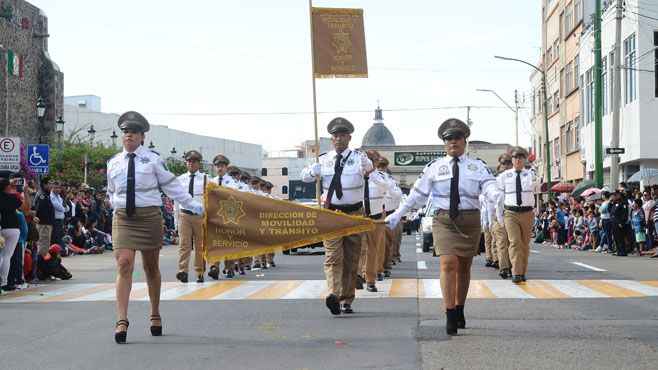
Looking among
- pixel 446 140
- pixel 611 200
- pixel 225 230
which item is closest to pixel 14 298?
pixel 225 230

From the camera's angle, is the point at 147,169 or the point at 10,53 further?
the point at 10,53

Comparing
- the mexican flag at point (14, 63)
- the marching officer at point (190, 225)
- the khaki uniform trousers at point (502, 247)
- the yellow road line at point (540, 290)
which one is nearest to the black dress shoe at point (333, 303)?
the yellow road line at point (540, 290)

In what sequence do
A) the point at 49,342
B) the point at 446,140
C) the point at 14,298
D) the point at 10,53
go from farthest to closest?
the point at 10,53 < the point at 14,298 < the point at 446,140 < the point at 49,342

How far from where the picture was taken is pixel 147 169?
375 inches

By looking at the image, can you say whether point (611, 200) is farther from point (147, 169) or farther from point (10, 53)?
point (10, 53)

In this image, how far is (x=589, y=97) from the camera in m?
48.8

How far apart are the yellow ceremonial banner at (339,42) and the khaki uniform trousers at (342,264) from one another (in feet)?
11.0

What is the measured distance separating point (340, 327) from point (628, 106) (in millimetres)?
31108

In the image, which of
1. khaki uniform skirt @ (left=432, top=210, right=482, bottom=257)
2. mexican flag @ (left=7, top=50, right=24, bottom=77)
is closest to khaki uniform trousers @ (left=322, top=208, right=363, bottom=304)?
khaki uniform skirt @ (left=432, top=210, right=482, bottom=257)

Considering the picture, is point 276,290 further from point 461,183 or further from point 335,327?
point 461,183

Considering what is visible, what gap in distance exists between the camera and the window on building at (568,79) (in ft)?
187

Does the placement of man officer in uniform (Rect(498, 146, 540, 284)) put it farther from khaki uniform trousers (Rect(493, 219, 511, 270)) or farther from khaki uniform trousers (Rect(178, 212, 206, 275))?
khaki uniform trousers (Rect(178, 212, 206, 275))

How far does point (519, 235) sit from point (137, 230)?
746 cm

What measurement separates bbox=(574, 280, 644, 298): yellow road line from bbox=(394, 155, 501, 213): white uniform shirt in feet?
13.3
